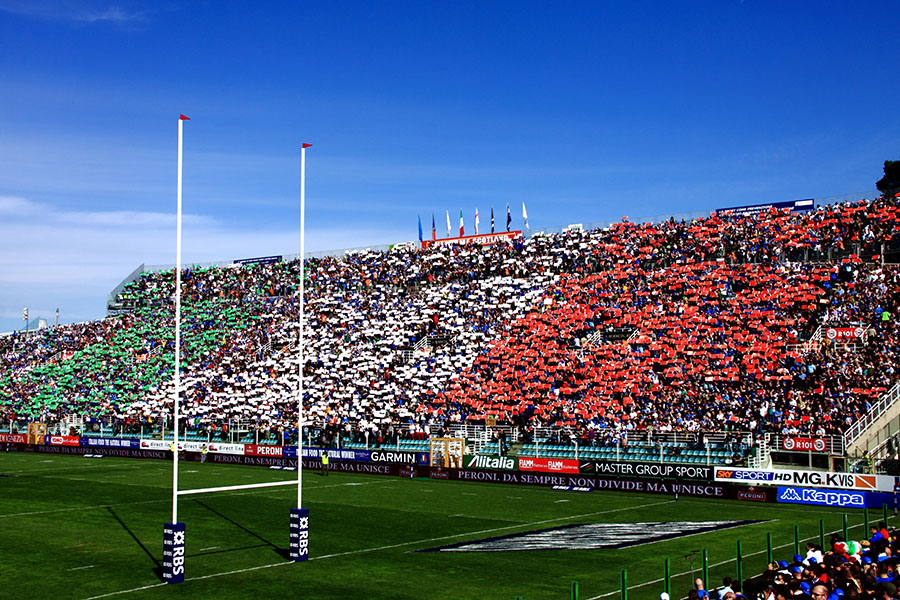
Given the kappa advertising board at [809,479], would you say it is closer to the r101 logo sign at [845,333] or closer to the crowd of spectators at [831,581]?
the r101 logo sign at [845,333]

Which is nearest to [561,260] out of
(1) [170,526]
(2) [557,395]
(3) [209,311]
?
(2) [557,395]

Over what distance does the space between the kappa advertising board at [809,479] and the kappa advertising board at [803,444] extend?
3.08 metres

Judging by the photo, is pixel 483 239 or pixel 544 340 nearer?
pixel 544 340

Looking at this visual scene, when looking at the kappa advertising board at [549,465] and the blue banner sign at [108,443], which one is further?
the blue banner sign at [108,443]

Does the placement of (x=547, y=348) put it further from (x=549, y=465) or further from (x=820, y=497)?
(x=820, y=497)

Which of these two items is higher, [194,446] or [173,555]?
[194,446]

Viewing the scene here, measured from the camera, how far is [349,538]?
94.8ft

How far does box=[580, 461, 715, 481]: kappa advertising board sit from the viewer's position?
133ft

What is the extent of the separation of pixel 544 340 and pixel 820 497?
918 inches

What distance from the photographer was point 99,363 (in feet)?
245

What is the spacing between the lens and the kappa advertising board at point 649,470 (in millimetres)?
40619

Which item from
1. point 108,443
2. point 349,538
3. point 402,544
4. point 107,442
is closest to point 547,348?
point 349,538

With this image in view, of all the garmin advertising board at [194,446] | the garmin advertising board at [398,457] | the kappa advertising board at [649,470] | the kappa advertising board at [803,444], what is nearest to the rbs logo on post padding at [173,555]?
the kappa advertising board at [649,470]

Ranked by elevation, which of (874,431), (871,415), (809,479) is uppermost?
(871,415)
